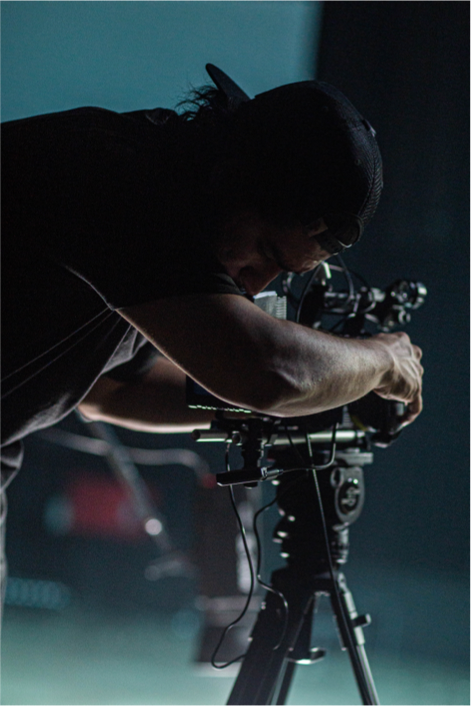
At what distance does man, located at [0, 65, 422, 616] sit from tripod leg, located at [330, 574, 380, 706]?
381 mm

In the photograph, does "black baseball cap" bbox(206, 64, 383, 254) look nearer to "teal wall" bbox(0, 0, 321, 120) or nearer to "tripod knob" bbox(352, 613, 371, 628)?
"tripod knob" bbox(352, 613, 371, 628)

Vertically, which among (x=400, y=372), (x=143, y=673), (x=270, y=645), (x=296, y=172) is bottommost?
(x=143, y=673)

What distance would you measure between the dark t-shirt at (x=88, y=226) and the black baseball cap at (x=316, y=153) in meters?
0.11

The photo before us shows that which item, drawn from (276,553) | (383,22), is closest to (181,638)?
(276,553)

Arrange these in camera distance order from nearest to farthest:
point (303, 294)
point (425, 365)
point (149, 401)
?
point (303, 294)
point (149, 401)
point (425, 365)

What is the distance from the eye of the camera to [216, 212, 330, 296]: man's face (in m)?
0.79

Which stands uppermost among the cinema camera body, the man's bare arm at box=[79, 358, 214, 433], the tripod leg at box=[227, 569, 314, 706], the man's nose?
the man's nose

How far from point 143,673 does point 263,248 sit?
200 cm

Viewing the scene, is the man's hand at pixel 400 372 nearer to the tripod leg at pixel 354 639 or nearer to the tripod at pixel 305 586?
the tripod at pixel 305 586

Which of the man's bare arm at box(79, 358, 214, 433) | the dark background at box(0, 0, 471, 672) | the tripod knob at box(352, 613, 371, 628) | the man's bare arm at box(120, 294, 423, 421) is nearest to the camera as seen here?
the man's bare arm at box(120, 294, 423, 421)

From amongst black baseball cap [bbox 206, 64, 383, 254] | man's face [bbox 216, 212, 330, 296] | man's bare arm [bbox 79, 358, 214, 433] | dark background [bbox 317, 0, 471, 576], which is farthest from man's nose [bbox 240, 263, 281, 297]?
dark background [bbox 317, 0, 471, 576]

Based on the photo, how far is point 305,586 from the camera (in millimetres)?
993

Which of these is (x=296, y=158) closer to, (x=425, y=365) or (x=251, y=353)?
(x=251, y=353)

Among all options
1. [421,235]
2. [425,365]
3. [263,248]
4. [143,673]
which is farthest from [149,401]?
[421,235]
